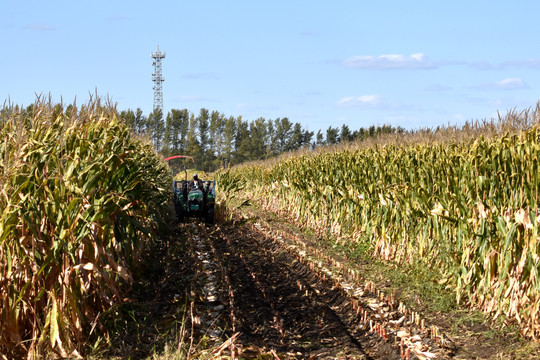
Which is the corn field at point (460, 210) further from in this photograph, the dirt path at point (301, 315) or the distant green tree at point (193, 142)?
the distant green tree at point (193, 142)

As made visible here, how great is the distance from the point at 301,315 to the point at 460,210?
287cm

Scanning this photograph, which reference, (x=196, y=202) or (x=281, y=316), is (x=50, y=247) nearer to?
(x=281, y=316)

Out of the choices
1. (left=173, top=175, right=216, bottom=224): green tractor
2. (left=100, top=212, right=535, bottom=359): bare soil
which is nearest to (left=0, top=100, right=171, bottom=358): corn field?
(left=100, top=212, right=535, bottom=359): bare soil

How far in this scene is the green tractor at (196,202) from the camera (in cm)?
1697

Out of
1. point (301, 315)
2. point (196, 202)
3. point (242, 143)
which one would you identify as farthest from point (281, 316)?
point (242, 143)

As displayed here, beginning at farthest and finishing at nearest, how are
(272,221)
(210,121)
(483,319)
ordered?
(210,121)
(272,221)
(483,319)

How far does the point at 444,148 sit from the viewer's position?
11023 mm

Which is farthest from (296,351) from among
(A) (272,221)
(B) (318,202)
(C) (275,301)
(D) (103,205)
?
(A) (272,221)

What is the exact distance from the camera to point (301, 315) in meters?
8.19

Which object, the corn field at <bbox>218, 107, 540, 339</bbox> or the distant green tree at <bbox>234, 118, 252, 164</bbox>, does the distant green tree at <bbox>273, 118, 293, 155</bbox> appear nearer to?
the distant green tree at <bbox>234, 118, 252, 164</bbox>

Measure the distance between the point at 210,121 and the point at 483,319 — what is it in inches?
3894

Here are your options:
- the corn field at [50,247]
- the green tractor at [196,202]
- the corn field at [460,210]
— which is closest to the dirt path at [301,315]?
the corn field at [460,210]

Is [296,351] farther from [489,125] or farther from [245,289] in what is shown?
[489,125]

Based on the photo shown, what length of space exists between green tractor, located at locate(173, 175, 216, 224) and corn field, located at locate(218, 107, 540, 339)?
377cm
